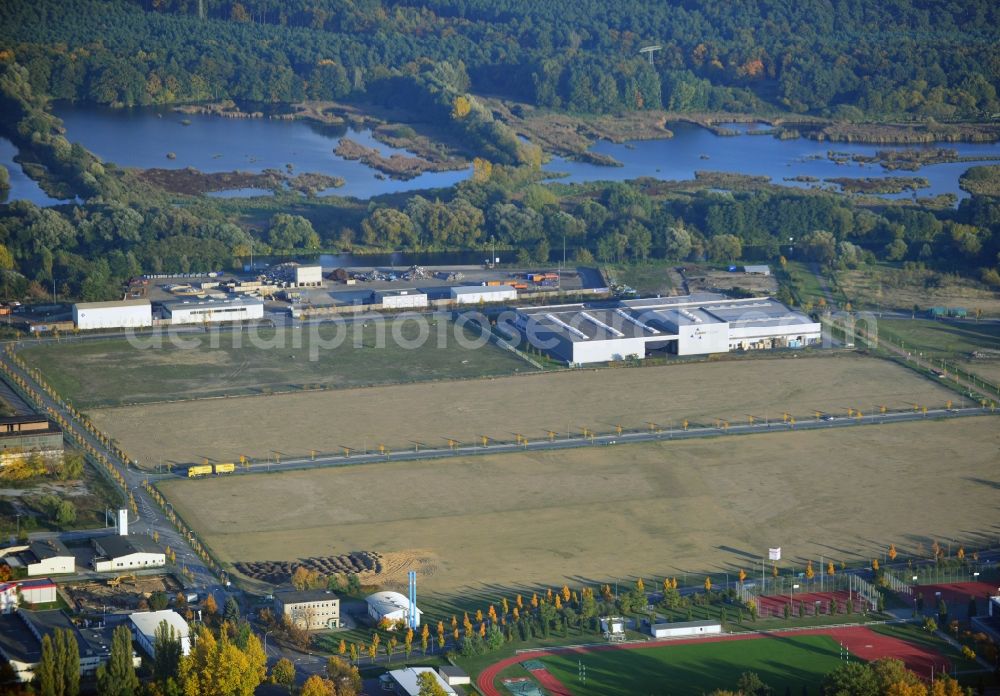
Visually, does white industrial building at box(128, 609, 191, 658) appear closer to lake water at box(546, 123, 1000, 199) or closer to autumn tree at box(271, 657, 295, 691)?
autumn tree at box(271, 657, 295, 691)

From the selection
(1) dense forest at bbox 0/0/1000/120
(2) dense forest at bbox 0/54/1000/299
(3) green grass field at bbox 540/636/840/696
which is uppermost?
(1) dense forest at bbox 0/0/1000/120

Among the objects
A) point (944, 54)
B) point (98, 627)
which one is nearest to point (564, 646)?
point (98, 627)

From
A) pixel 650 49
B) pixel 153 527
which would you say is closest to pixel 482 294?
Result: pixel 153 527

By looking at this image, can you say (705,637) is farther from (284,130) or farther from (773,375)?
(284,130)

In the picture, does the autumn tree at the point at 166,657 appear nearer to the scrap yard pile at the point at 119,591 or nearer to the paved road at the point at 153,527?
the scrap yard pile at the point at 119,591

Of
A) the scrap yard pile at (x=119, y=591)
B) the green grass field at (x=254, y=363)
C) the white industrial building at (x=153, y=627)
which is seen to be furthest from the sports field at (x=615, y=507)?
the green grass field at (x=254, y=363)

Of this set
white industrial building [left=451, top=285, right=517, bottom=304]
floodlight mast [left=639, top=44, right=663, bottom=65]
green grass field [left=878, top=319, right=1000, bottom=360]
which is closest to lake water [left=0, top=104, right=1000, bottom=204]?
floodlight mast [left=639, top=44, right=663, bottom=65]

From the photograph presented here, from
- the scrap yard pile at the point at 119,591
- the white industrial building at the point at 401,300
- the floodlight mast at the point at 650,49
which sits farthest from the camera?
the floodlight mast at the point at 650,49
